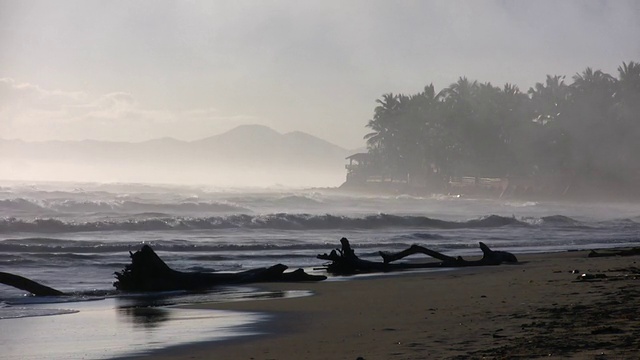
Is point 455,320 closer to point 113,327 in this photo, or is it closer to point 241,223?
point 113,327

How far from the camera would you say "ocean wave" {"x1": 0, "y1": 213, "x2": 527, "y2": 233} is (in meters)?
36.0

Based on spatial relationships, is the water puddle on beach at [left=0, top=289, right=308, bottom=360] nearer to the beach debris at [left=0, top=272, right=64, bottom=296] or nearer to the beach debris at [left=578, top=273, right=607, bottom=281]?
the beach debris at [left=0, top=272, right=64, bottom=296]

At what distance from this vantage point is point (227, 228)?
3866 cm

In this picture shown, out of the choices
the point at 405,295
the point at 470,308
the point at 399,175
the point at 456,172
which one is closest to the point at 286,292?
the point at 405,295

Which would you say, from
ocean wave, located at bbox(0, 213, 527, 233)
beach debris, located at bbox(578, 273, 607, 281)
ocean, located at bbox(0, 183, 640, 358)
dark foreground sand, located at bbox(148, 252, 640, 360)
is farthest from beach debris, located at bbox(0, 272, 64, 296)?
ocean wave, located at bbox(0, 213, 527, 233)

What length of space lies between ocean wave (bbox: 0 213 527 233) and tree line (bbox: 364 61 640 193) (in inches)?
2273

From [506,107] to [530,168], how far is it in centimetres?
1165

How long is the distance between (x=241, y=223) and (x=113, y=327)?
29.1 meters

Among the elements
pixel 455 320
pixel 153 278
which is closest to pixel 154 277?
pixel 153 278

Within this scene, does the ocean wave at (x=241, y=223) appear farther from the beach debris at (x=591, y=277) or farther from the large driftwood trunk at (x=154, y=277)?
the beach debris at (x=591, y=277)

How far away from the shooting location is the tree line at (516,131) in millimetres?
100938

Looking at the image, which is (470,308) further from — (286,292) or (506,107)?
(506,107)

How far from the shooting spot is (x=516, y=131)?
11081 centimetres

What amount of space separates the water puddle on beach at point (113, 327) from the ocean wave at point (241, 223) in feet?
73.5
